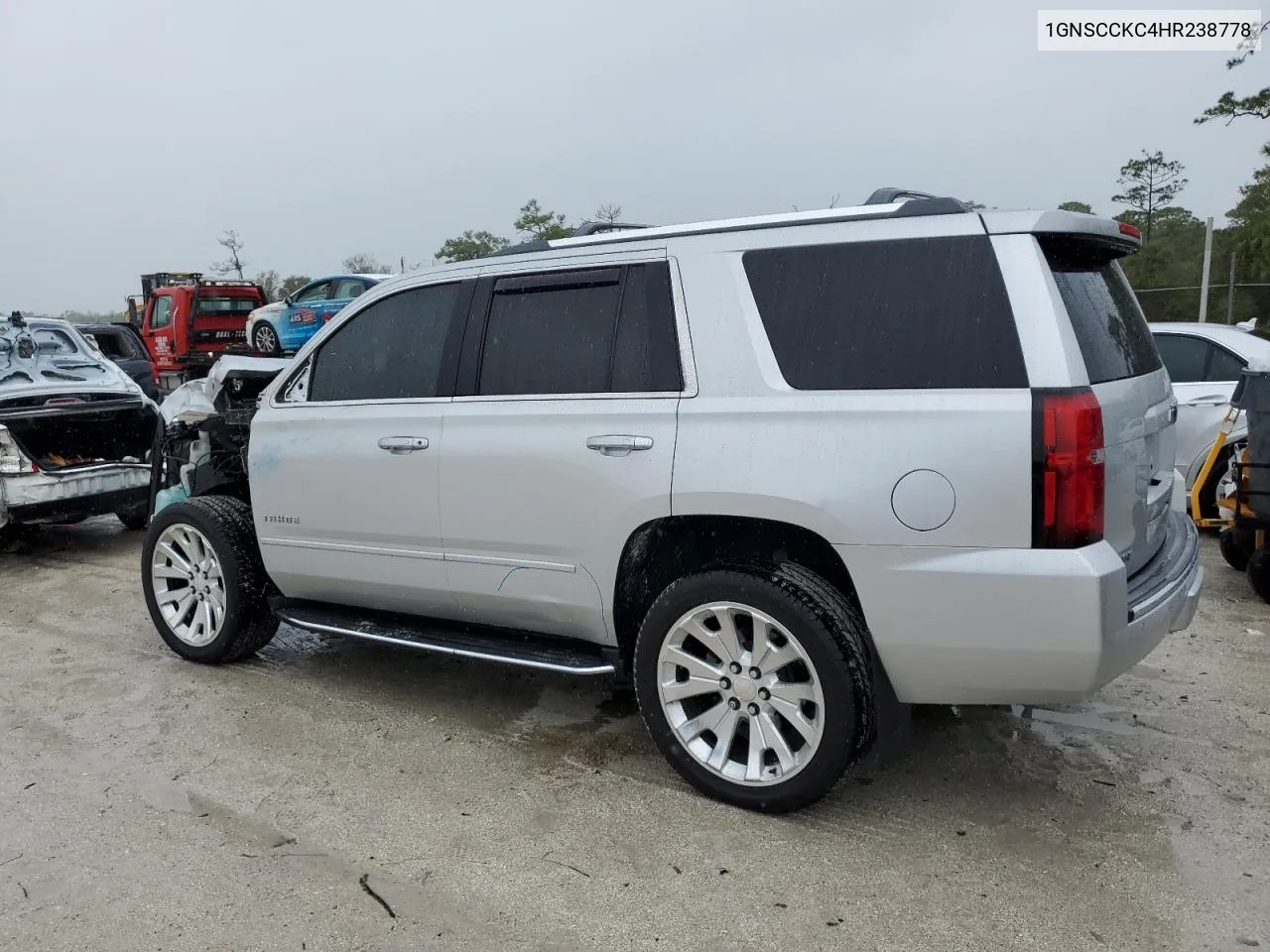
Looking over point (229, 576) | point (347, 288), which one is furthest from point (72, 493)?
point (347, 288)

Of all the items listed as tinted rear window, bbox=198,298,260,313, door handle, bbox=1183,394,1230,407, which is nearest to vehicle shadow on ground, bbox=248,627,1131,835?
door handle, bbox=1183,394,1230,407

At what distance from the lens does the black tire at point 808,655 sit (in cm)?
315

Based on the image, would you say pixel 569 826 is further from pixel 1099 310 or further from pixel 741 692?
pixel 1099 310

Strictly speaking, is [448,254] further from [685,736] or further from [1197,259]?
[685,736]

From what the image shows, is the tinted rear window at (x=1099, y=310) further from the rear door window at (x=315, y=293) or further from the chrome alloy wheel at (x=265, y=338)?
the chrome alloy wheel at (x=265, y=338)

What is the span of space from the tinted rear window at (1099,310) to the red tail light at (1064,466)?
0.68 ft

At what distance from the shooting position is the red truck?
64.9ft

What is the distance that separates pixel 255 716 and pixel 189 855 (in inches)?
48.1

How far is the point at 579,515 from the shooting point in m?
3.64

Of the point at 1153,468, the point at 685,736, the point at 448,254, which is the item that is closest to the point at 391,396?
the point at 685,736

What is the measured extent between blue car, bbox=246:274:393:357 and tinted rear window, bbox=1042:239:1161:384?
14736 millimetres

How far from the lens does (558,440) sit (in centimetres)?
368

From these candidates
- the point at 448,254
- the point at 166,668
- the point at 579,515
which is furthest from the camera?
the point at 448,254

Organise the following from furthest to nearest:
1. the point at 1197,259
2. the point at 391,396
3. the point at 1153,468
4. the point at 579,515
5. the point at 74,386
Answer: the point at 1197,259 → the point at 74,386 → the point at 391,396 → the point at 579,515 → the point at 1153,468
